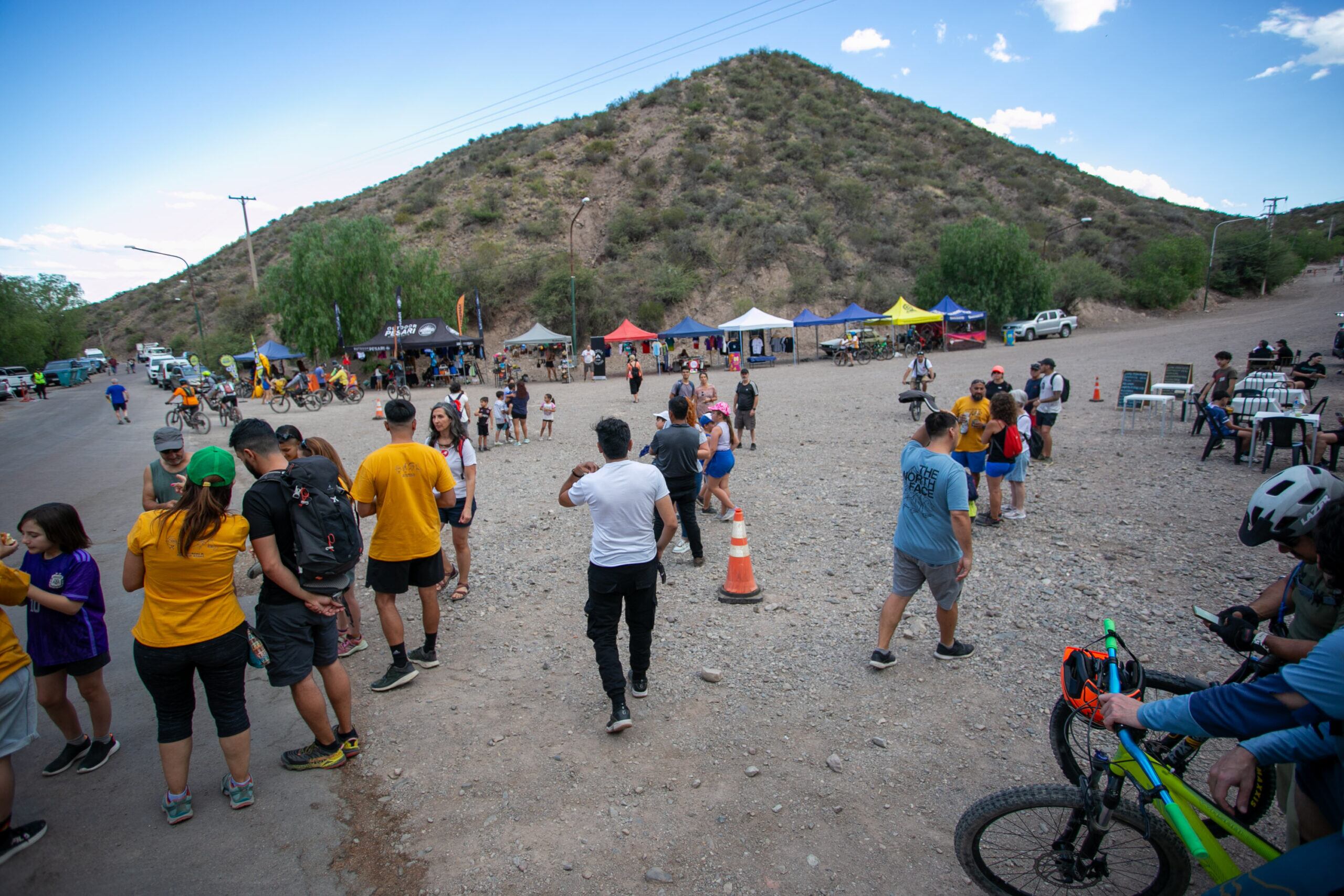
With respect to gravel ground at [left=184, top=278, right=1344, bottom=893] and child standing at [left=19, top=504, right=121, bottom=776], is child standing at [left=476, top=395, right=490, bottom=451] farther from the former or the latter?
child standing at [left=19, top=504, right=121, bottom=776]

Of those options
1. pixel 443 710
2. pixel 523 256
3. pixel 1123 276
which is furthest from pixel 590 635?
pixel 1123 276

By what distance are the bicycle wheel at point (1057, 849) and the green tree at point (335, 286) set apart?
35968 mm

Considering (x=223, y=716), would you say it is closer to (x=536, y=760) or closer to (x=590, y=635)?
(x=536, y=760)

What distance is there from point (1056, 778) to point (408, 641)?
434 centimetres

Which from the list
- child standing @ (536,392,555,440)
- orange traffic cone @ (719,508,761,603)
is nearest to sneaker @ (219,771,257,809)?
orange traffic cone @ (719,508,761,603)

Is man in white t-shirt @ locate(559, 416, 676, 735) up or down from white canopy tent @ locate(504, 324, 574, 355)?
down

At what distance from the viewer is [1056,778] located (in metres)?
3.29

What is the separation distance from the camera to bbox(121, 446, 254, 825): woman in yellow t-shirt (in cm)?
292

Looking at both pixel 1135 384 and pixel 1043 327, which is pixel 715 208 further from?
pixel 1135 384

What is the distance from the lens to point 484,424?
42.4ft

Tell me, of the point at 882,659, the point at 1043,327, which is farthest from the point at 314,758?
the point at 1043,327

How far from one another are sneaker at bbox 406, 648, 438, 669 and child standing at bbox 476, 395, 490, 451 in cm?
844

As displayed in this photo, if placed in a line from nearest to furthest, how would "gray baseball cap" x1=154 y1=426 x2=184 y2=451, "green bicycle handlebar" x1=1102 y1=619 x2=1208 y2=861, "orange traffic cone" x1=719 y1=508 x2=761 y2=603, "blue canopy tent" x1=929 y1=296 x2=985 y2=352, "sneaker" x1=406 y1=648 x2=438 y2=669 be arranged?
"green bicycle handlebar" x1=1102 y1=619 x2=1208 y2=861, "sneaker" x1=406 y1=648 x2=438 y2=669, "gray baseball cap" x1=154 y1=426 x2=184 y2=451, "orange traffic cone" x1=719 y1=508 x2=761 y2=603, "blue canopy tent" x1=929 y1=296 x2=985 y2=352

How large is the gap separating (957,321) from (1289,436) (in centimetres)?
3370
